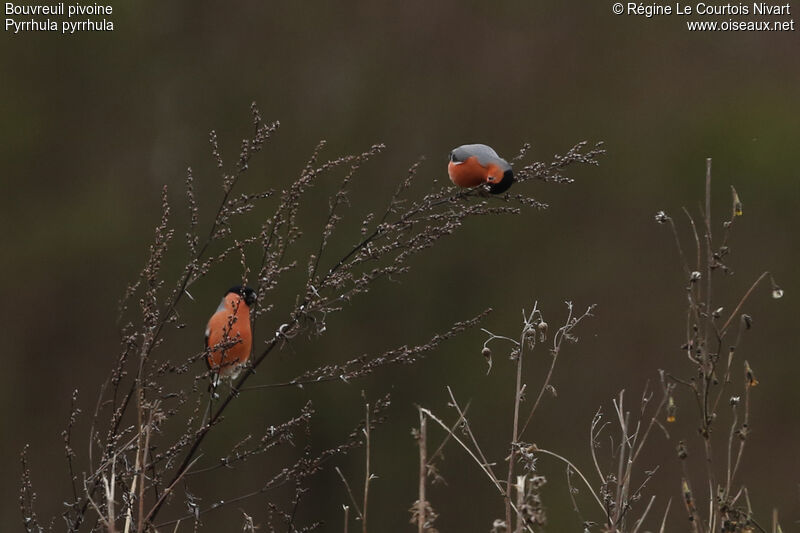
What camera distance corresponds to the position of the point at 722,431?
3.93 meters

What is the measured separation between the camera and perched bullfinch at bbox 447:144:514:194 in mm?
2592

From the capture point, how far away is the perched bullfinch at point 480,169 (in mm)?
2592

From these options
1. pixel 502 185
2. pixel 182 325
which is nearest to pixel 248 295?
pixel 182 325

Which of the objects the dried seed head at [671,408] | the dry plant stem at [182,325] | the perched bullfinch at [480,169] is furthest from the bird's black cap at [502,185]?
the dried seed head at [671,408]

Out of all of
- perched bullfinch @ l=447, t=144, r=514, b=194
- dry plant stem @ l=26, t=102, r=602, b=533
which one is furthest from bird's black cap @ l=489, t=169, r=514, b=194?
dry plant stem @ l=26, t=102, r=602, b=533

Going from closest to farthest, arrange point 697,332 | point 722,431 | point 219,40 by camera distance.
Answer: point 697,332, point 722,431, point 219,40

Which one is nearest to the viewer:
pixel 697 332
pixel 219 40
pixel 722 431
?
pixel 697 332

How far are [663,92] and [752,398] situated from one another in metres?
1.38

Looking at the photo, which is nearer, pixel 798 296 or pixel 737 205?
pixel 737 205

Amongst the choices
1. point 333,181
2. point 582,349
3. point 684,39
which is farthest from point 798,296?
point 333,181

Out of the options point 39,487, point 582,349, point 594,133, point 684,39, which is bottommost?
point 39,487

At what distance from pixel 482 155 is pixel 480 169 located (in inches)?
1.6

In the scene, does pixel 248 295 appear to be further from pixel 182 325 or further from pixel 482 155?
pixel 482 155

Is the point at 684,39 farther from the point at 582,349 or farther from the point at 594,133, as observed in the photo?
the point at 582,349
